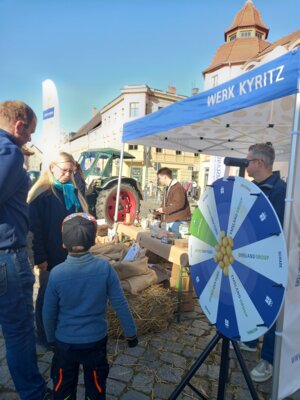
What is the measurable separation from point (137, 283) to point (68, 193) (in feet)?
4.26

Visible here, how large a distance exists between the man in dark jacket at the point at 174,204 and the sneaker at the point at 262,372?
226cm

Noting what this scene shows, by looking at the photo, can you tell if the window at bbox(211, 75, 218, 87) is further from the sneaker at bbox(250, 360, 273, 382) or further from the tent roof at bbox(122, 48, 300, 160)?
the sneaker at bbox(250, 360, 273, 382)

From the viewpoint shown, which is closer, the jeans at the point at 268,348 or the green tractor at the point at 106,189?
the jeans at the point at 268,348

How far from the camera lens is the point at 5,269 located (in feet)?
5.68

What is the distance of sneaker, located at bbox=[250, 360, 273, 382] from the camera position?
2.43 m

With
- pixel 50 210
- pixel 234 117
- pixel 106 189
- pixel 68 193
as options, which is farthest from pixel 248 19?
pixel 50 210

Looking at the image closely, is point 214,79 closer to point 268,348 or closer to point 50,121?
point 50,121

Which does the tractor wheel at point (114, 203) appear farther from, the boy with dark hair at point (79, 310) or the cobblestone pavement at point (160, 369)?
the boy with dark hair at point (79, 310)

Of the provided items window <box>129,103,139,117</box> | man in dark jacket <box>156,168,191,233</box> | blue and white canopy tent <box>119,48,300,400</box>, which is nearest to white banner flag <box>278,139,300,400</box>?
blue and white canopy tent <box>119,48,300,400</box>

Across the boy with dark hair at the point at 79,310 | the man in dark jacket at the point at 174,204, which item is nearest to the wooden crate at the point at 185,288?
the man in dark jacket at the point at 174,204

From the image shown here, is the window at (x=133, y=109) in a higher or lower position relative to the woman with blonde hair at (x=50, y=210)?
higher

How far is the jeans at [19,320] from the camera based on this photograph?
1750mm

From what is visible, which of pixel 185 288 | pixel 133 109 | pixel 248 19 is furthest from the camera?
pixel 133 109

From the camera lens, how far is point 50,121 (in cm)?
415
